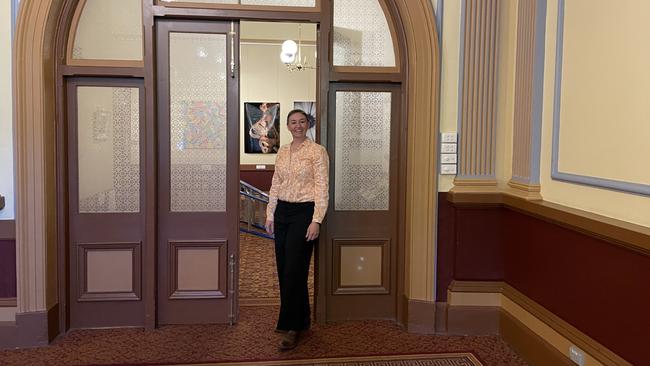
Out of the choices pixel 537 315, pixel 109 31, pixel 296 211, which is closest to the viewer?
pixel 537 315

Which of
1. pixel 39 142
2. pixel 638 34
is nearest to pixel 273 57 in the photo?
pixel 39 142

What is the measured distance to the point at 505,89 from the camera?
4.51 metres

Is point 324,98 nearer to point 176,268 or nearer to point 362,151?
point 362,151

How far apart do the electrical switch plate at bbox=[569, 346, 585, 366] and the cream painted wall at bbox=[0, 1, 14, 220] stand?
3.90 metres

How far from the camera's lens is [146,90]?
4.43 metres

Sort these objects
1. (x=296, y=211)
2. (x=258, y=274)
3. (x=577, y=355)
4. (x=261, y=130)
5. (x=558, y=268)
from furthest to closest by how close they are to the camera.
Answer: (x=261, y=130)
(x=258, y=274)
(x=296, y=211)
(x=558, y=268)
(x=577, y=355)

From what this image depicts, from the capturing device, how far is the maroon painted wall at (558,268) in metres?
2.97

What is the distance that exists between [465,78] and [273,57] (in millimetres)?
7086

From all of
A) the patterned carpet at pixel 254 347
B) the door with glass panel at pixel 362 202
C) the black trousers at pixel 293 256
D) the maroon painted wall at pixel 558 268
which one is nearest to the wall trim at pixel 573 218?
the maroon painted wall at pixel 558 268

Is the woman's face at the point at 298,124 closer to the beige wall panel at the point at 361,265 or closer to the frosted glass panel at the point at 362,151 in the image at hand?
the frosted glass panel at the point at 362,151

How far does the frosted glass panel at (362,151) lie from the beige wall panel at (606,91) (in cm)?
147

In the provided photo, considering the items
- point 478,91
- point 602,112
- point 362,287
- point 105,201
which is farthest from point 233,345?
point 602,112

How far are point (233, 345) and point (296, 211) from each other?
1.10 meters

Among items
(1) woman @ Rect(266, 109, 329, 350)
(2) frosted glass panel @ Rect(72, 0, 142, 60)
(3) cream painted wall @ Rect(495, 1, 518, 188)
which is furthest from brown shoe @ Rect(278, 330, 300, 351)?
(2) frosted glass panel @ Rect(72, 0, 142, 60)
